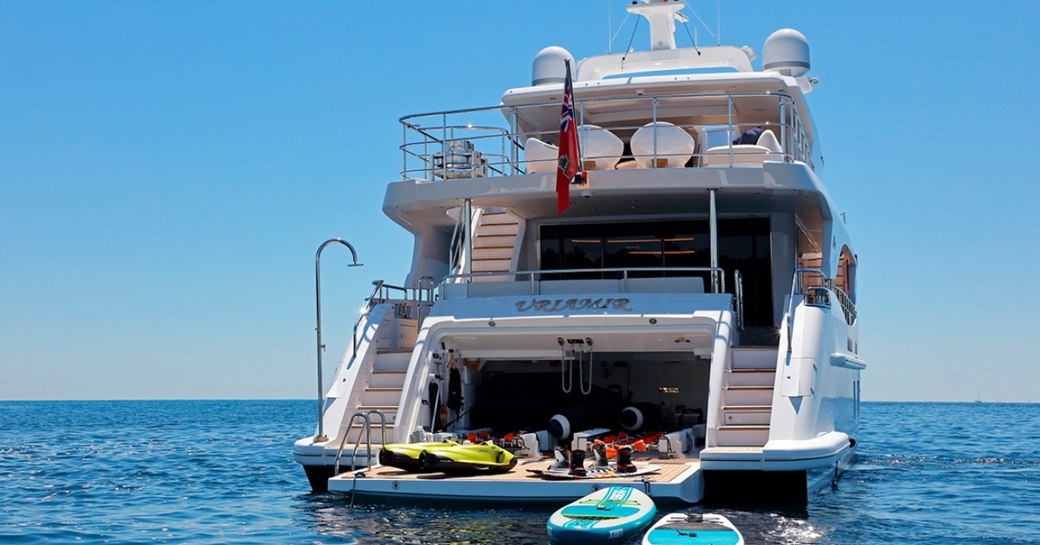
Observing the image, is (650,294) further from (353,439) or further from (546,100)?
(546,100)

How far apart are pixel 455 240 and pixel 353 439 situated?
18.3 ft

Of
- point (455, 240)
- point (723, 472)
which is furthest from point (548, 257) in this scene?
point (723, 472)

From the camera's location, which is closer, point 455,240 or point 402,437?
point 402,437

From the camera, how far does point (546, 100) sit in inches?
787

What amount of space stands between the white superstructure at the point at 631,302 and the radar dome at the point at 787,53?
4 cm

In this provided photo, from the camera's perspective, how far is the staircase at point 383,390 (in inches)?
577

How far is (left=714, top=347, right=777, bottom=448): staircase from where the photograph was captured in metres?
13.3

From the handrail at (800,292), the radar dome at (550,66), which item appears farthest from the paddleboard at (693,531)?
the radar dome at (550,66)

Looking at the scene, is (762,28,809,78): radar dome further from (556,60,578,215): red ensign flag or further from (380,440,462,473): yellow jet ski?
(380,440,462,473): yellow jet ski

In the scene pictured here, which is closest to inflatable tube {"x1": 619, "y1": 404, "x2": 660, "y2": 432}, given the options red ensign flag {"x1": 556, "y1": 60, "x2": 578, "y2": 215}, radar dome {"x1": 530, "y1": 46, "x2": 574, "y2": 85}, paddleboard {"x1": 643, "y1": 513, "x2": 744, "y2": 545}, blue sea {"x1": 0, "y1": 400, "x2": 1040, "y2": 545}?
blue sea {"x1": 0, "y1": 400, "x2": 1040, "y2": 545}

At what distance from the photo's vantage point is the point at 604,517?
11328 mm

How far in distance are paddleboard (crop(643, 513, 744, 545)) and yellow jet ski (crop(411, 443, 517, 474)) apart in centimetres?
228

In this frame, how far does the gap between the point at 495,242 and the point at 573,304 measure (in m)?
5.48

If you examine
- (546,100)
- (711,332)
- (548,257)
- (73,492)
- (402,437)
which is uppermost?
(546,100)
